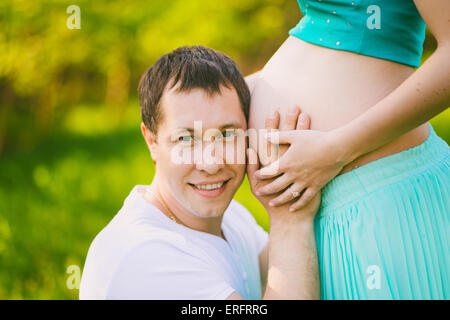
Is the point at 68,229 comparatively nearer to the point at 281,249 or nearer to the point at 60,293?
the point at 60,293

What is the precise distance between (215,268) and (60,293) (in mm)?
2126

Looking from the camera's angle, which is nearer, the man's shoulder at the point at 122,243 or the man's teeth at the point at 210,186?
the man's shoulder at the point at 122,243

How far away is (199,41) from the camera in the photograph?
278 inches

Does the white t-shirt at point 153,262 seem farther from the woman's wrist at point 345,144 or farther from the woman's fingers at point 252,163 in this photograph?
the woman's wrist at point 345,144

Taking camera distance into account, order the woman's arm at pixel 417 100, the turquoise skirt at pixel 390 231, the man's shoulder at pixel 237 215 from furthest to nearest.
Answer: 1. the man's shoulder at pixel 237 215
2. the turquoise skirt at pixel 390 231
3. the woman's arm at pixel 417 100

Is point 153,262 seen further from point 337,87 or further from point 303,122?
point 337,87

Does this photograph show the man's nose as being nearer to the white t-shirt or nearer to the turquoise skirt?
the white t-shirt

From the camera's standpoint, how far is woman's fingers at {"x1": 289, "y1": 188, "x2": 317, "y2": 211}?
4.65 ft

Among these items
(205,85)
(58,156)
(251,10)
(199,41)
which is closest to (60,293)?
(205,85)

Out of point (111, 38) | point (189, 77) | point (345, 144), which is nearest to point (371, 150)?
point (345, 144)

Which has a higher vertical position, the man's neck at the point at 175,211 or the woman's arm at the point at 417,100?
the woman's arm at the point at 417,100

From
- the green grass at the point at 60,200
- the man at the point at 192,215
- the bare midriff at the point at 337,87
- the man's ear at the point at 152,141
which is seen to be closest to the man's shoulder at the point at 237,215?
the man at the point at 192,215

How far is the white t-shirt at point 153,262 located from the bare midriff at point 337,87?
567mm

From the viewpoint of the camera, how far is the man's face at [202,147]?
5.20 ft
